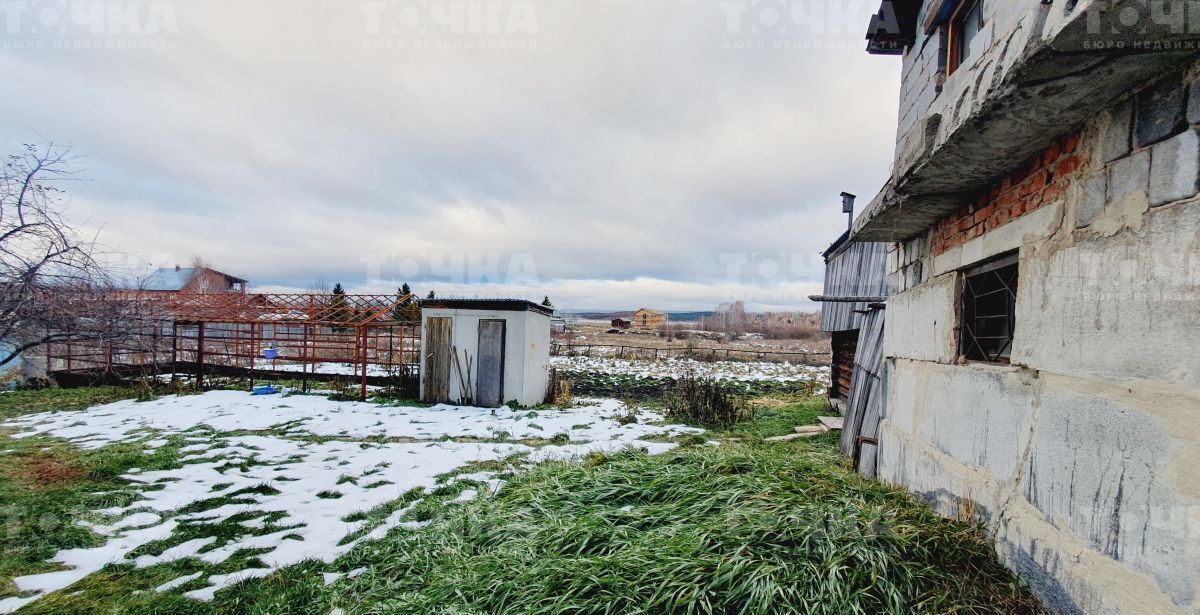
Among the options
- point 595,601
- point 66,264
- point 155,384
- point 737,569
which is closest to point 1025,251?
point 737,569

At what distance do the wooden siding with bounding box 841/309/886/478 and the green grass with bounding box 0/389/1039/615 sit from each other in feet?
5.62

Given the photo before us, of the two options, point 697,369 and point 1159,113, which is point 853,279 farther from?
point 697,369

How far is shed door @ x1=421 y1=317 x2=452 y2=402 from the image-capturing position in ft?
36.8

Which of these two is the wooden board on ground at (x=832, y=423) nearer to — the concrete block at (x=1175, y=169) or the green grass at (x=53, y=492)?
the concrete block at (x=1175, y=169)

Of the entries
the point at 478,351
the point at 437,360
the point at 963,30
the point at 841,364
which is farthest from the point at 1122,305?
the point at 437,360

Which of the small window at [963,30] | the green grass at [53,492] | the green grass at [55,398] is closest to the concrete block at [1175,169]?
the small window at [963,30]

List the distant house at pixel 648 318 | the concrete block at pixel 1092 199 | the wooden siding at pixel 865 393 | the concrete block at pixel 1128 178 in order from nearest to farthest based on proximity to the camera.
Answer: the concrete block at pixel 1128 178, the concrete block at pixel 1092 199, the wooden siding at pixel 865 393, the distant house at pixel 648 318

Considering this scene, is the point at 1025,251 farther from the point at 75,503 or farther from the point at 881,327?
the point at 75,503

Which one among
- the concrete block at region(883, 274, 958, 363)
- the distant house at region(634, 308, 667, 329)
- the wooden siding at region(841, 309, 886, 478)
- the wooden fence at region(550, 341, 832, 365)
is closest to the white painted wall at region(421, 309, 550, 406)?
the wooden siding at region(841, 309, 886, 478)

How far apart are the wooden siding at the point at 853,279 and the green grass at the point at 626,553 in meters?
5.22

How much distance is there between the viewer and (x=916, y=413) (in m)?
3.57

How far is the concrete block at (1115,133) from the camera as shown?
1.76m

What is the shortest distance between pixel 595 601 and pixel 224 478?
537cm

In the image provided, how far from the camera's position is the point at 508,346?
1105 cm
